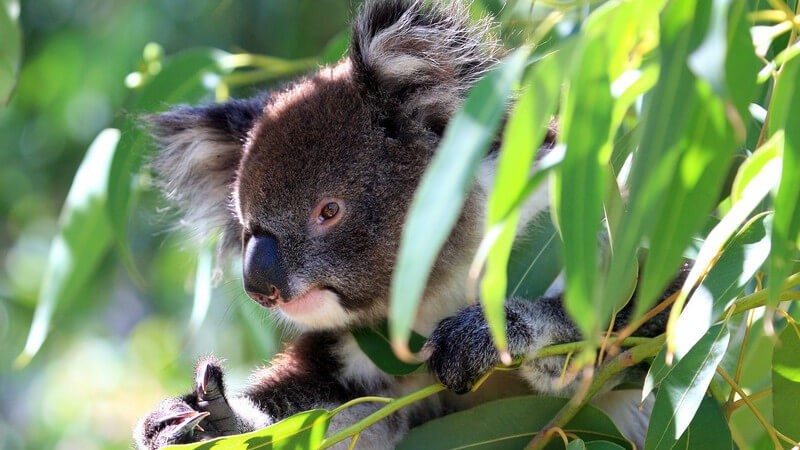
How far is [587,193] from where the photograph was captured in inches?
42.6

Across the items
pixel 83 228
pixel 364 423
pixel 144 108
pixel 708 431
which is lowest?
pixel 708 431

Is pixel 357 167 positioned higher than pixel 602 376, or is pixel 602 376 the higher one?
pixel 357 167

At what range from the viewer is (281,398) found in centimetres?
238

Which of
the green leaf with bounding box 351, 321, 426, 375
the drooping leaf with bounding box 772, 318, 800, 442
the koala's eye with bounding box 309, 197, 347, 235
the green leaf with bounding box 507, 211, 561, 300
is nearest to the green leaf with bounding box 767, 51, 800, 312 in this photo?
the drooping leaf with bounding box 772, 318, 800, 442

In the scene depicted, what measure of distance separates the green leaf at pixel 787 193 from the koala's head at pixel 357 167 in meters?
0.98

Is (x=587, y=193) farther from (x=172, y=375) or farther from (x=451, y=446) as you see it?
(x=172, y=375)

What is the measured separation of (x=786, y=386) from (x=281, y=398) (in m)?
1.20

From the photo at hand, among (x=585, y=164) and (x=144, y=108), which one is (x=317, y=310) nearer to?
(x=144, y=108)

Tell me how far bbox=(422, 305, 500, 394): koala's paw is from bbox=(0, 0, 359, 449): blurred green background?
82.6 inches

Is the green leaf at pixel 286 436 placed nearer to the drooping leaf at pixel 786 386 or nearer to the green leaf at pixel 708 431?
the green leaf at pixel 708 431

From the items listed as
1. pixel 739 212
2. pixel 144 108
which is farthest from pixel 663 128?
pixel 144 108

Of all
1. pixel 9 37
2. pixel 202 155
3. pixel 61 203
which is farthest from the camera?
pixel 61 203

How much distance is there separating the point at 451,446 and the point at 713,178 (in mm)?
972

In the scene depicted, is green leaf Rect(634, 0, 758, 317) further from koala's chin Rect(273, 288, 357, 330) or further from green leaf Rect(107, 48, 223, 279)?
green leaf Rect(107, 48, 223, 279)
